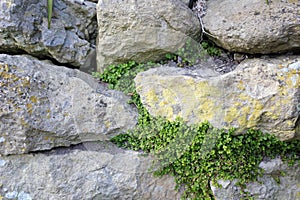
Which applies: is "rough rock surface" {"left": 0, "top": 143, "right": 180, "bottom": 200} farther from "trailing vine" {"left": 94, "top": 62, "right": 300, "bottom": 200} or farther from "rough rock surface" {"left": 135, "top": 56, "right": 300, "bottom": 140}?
"rough rock surface" {"left": 135, "top": 56, "right": 300, "bottom": 140}

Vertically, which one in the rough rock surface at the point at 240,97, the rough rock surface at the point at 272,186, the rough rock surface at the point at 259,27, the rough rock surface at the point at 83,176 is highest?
the rough rock surface at the point at 259,27

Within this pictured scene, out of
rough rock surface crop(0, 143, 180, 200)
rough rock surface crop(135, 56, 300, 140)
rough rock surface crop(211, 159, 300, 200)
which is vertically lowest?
rough rock surface crop(0, 143, 180, 200)

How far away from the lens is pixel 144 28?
2574 mm

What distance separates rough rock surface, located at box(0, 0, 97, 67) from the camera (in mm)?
2514

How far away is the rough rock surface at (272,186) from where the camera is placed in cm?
227

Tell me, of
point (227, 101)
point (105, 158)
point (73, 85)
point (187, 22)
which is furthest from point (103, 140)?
point (187, 22)

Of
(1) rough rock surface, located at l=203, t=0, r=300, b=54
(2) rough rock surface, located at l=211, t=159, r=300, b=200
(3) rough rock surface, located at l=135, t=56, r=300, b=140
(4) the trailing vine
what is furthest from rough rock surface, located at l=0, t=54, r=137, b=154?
(1) rough rock surface, located at l=203, t=0, r=300, b=54

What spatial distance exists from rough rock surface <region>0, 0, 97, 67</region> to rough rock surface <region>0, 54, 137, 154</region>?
0.81ft

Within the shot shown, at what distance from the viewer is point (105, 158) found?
7.71 ft

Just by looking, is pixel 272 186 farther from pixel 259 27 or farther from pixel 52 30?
pixel 52 30

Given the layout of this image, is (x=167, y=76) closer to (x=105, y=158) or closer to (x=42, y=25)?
(x=105, y=158)

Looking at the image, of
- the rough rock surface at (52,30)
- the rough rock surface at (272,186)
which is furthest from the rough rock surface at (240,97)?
the rough rock surface at (52,30)

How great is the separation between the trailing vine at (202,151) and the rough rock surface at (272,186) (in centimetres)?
5

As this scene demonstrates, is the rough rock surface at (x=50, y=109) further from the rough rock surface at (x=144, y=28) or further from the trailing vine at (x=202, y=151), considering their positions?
the rough rock surface at (x=144, y=28)
